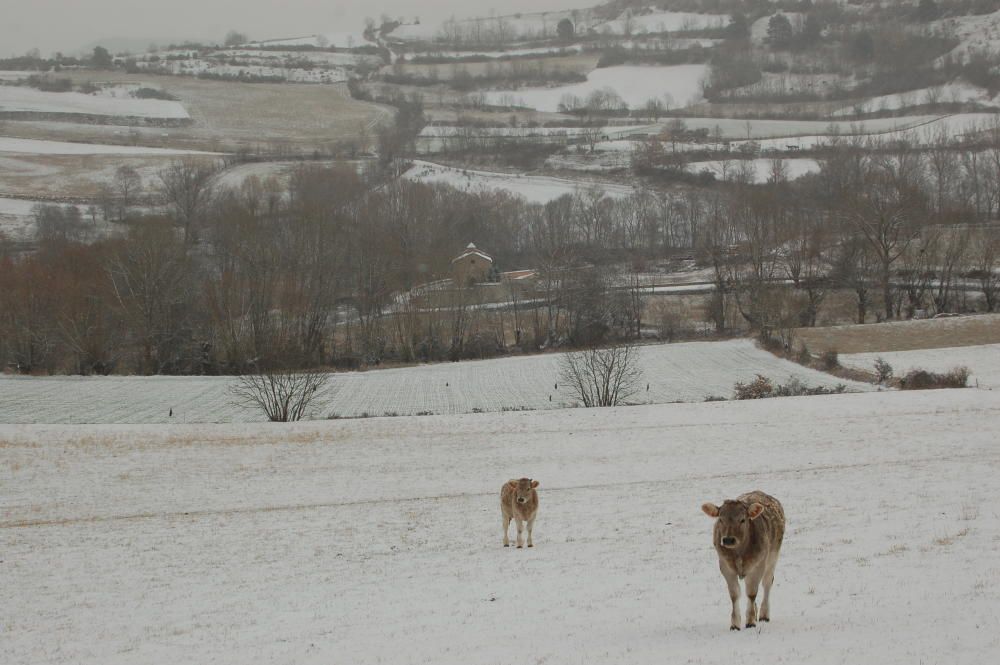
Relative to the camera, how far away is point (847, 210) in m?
88.1

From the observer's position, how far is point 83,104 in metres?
176

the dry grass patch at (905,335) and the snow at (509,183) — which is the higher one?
the snow at (509,183)

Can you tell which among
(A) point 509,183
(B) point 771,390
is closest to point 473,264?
(A) point 509,183

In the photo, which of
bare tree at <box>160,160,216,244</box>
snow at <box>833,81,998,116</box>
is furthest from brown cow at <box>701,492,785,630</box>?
snow at <box>833,81,998,116</box>

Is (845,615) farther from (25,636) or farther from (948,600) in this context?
(25,636)

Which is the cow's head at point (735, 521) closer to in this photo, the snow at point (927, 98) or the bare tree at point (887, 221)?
the bare tree at point (887, 221)

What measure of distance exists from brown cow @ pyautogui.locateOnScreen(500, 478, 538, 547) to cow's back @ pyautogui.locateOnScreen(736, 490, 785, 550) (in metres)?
5.97

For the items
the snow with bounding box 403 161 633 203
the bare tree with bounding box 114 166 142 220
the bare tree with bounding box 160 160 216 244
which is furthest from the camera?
the snow with bounding box 403 161 633 203

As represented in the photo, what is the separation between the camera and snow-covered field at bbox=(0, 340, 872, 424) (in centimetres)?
4494

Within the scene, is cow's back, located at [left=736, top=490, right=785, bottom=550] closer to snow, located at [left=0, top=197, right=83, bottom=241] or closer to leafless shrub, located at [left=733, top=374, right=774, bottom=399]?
leafless shrub, located at [left=733, top=374, right=774, bottom=399]

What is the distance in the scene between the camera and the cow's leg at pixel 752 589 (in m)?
10.4

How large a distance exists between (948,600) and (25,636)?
14135 mm

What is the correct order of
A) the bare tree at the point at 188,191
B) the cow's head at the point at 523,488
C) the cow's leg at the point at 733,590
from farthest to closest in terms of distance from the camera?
the bare tree at the point at 188,191, the cow's head at the point at 523,488, the cow's leg at the point at 733,590

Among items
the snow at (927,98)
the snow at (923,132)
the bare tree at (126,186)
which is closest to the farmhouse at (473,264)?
the bare tree at (126,186)
